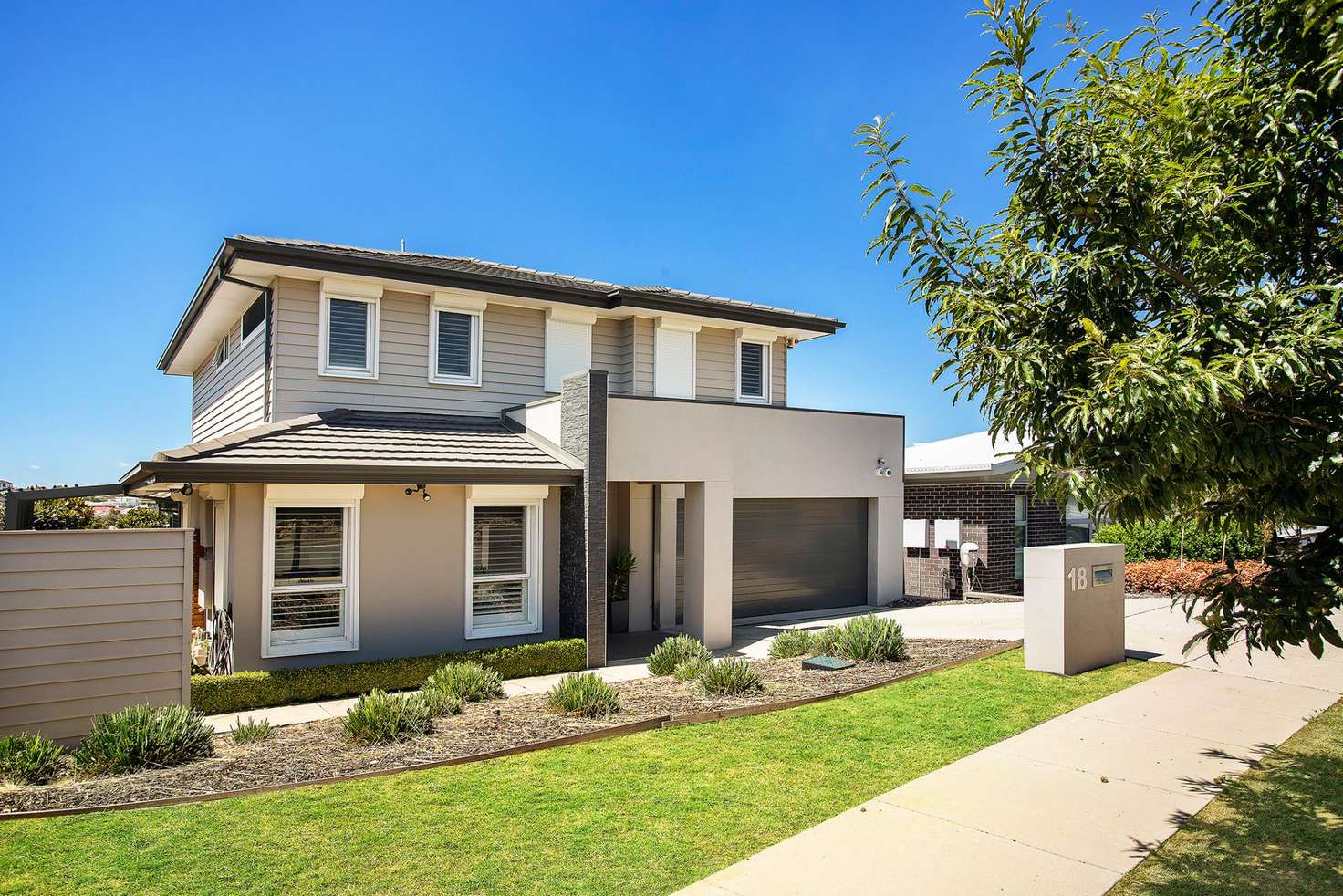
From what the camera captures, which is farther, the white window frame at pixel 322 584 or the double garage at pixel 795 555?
the double garage at pixel 795 555

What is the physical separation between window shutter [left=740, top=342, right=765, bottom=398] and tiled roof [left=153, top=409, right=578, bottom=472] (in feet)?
20.4

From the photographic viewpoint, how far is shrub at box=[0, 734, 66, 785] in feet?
21.8

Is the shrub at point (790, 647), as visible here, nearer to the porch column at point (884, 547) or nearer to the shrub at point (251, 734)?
the porch column at point (884, 547)

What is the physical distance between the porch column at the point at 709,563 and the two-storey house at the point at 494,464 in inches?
1.9

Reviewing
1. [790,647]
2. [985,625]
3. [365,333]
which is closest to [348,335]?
[365,333]

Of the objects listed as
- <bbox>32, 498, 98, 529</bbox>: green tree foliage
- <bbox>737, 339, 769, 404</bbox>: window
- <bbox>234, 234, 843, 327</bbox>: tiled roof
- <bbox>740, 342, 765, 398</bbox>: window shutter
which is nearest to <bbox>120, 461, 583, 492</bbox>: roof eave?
<bbox>234, 234, 843, 327</bbox>: tiled roof

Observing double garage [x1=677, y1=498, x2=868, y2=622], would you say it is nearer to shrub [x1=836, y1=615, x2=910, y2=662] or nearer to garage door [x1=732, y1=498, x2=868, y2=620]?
garage door [x1=732, y1=498, x2=868, y2=620]

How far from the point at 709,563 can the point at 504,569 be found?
345cm

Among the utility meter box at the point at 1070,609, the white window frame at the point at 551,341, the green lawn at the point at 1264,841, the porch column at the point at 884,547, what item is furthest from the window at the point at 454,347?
the green lawn at the point at 1264,841

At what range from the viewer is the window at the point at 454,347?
14617mm

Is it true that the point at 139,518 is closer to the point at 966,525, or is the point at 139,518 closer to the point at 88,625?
the point at 88,625

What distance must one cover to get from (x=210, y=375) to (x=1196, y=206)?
21011mm

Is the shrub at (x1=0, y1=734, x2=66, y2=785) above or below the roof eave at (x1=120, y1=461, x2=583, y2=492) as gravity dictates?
below

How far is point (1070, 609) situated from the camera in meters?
10.9
